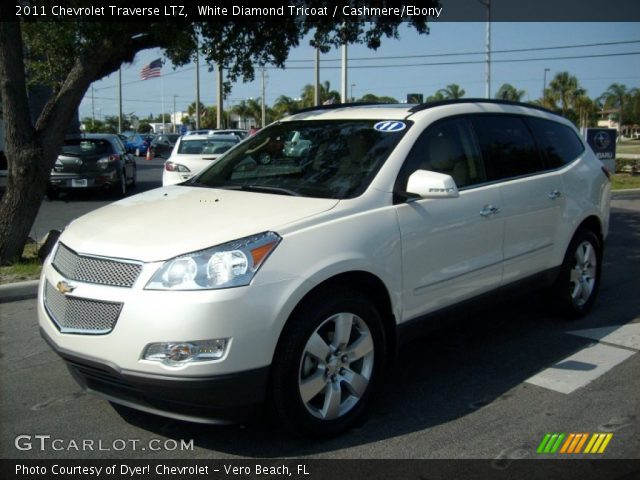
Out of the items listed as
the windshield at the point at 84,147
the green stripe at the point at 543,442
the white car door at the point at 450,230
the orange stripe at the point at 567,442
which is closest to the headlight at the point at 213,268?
the white car door at the point at 450,230

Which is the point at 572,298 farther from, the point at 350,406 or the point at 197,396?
the point at 197,396

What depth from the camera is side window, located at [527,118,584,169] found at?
5.38m

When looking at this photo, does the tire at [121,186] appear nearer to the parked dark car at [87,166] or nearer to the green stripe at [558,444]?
the parked dark car at [87,166]

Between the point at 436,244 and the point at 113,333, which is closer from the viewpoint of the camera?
the point at 113,333

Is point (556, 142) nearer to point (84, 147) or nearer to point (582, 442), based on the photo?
point (582, 442)

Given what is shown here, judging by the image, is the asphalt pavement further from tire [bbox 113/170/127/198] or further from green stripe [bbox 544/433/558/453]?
tire [bbox 113/170/127/198]

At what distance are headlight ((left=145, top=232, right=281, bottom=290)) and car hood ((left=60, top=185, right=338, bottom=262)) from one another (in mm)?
52

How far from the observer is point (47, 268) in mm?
3826

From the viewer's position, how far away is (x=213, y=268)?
312 cm

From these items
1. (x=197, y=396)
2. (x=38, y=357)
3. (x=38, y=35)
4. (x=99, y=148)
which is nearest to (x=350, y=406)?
(x=197, y=396)

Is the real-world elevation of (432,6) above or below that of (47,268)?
above

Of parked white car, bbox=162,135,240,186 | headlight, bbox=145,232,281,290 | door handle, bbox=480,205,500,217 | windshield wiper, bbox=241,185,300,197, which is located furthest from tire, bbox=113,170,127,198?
headlight, bbox=145,232,281,290

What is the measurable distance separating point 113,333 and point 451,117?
272cm

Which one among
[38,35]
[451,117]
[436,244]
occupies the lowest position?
[436,244]
